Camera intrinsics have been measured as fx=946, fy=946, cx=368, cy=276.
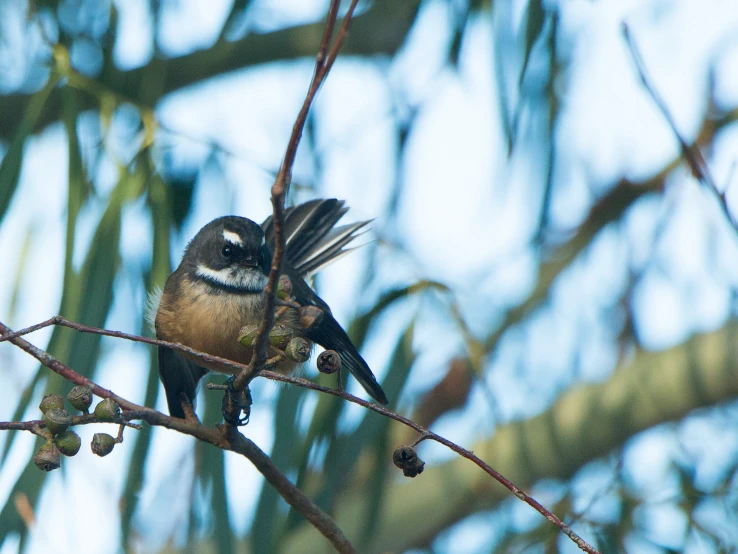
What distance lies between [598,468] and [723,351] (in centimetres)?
88

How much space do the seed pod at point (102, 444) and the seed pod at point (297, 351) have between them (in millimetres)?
399

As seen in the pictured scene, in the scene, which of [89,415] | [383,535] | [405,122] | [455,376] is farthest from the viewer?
[455,376]

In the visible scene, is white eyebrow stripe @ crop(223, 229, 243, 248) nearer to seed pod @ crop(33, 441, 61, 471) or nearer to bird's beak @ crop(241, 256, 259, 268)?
bird's beak @ crop(241, 256, 259, 268)

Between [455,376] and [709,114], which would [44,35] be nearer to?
[455,376]

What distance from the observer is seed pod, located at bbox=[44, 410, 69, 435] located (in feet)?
6.15

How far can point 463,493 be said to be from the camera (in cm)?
472

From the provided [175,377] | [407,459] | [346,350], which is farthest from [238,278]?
[407,459]

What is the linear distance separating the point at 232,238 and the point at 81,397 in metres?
1.70

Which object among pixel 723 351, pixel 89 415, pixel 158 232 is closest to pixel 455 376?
pixel 723 351

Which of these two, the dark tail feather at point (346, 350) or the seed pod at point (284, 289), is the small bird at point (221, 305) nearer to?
the dark tail feather at point (346, 350)

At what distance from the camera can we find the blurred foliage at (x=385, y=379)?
3.18 m

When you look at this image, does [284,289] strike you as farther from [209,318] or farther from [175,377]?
[175,377]

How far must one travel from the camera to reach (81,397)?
189 centimetres

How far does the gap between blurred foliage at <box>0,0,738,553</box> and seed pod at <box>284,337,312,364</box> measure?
117 centimetres
